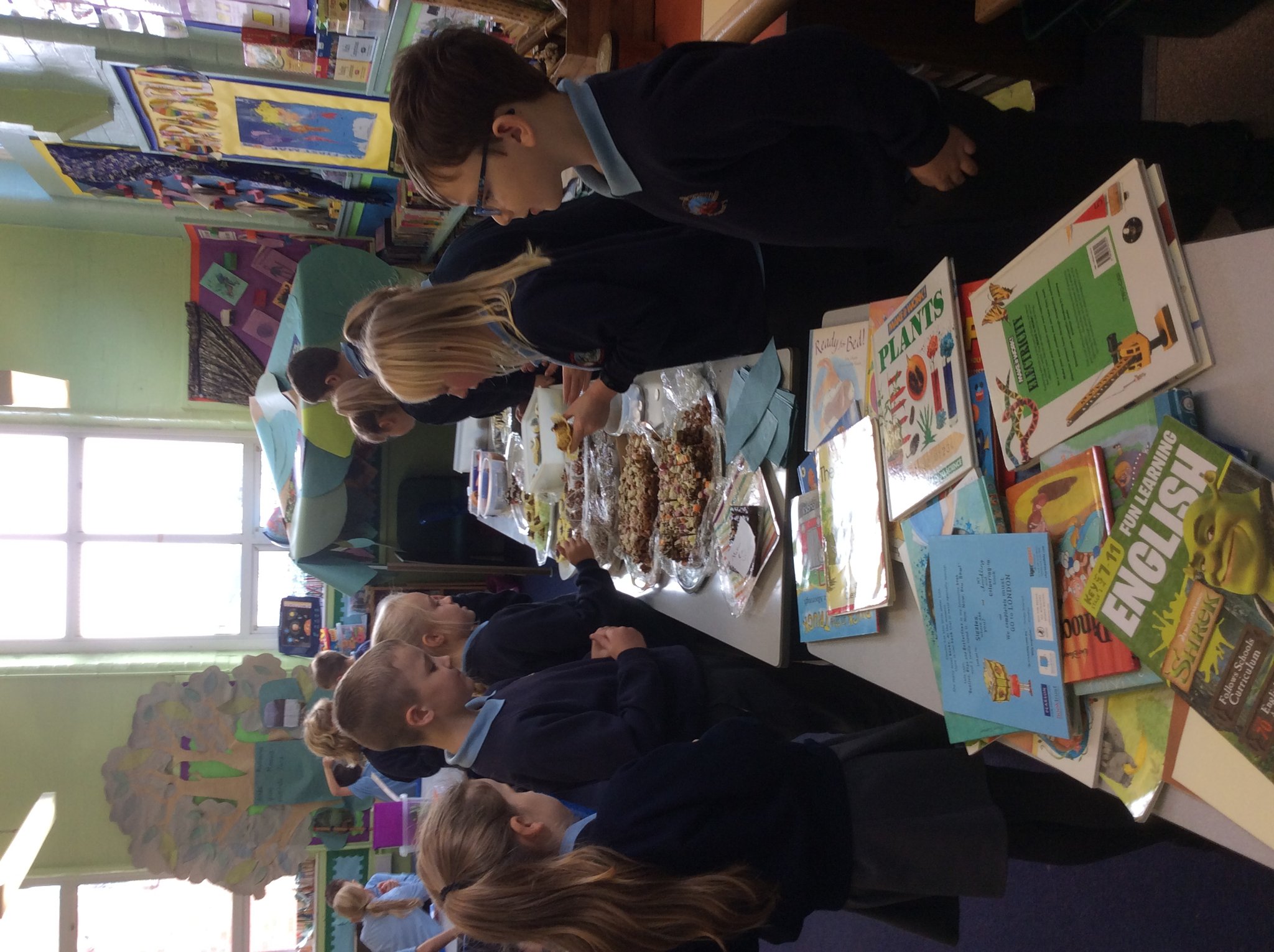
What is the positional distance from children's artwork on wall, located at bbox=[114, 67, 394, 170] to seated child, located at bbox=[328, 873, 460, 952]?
286 cm

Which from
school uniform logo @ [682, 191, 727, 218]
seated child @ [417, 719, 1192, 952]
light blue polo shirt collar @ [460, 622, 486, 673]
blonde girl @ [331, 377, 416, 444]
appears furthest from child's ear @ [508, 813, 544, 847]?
blonde girl @ [331, 377, 416, 444]

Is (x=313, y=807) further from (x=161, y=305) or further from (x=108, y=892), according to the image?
(x=161, y=305)

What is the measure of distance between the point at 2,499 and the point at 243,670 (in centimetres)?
192

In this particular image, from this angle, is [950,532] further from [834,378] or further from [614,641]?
[614,641]

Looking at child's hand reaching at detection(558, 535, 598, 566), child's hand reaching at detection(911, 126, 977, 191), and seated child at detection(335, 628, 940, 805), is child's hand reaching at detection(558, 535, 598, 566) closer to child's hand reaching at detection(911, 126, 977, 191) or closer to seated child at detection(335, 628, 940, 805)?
seated child at detection(335, 628, 940, 805)

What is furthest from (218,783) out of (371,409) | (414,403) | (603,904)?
(603,904)

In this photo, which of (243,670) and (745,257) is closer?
(745,257)

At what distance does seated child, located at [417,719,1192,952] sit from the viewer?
1273 millimetres

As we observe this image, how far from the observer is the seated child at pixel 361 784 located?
360cm

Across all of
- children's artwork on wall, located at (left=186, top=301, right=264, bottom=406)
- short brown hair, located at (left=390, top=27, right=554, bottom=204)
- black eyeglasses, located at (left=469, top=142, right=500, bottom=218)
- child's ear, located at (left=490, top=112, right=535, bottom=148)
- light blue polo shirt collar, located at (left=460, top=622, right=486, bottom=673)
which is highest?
children's artwork on wall, located at (left=186, top=301, right=264, bottom=406)

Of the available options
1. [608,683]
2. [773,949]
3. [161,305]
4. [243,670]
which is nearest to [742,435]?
[608,683]

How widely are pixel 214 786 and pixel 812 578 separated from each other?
3.31 metres

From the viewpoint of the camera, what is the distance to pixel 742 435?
1819mm

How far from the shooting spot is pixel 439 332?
1.66 metres
